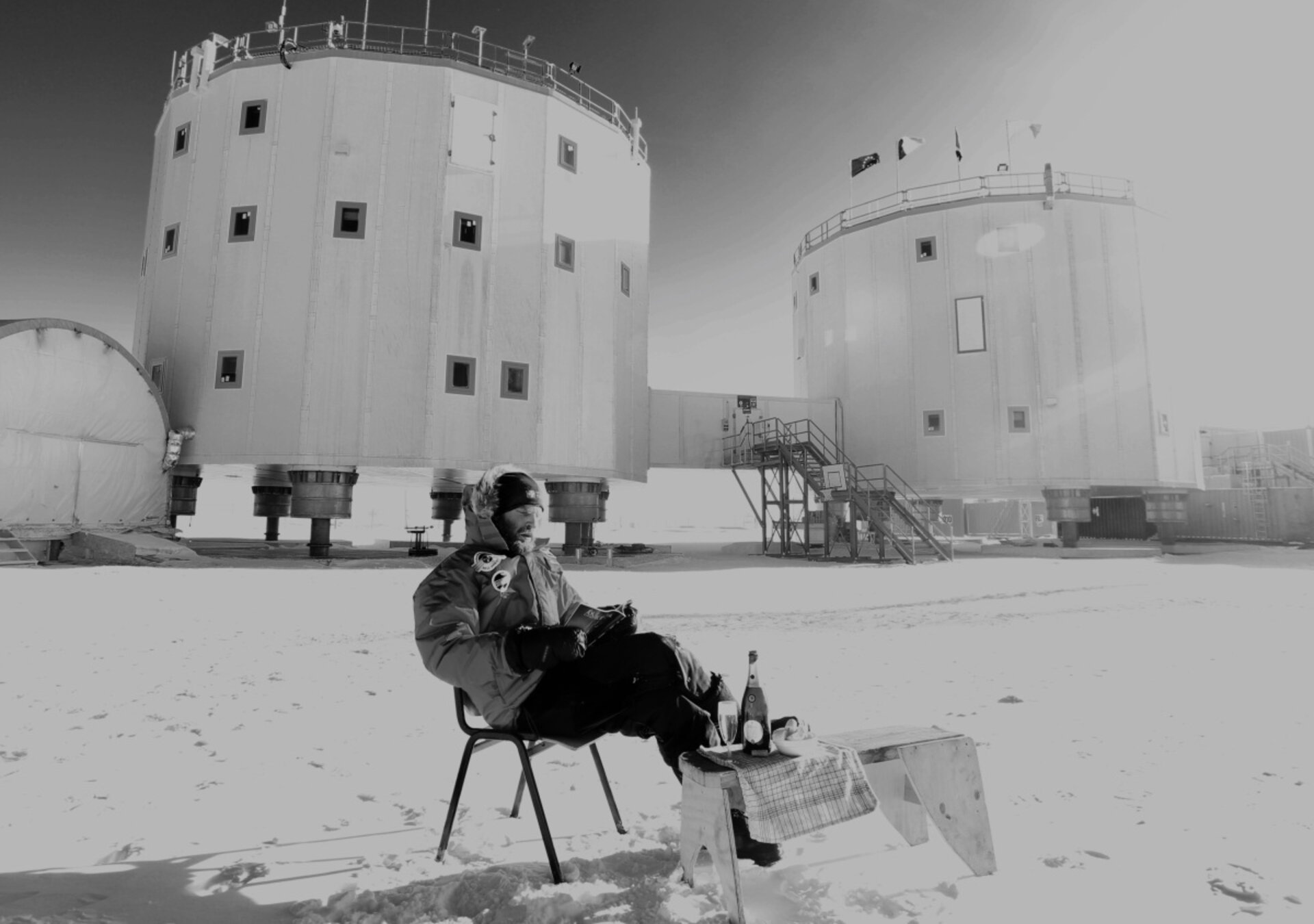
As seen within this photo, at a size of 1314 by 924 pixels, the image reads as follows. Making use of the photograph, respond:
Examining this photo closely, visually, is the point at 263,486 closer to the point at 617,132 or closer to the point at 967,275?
the point at 617,132

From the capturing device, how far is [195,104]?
16453 millimetres

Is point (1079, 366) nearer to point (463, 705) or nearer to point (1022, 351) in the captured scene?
point (1022, 351)

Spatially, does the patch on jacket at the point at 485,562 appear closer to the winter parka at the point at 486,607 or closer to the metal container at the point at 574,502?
the winter parka at the point at 486,607

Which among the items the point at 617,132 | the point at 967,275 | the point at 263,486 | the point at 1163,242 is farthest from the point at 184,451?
the point at 1163,242

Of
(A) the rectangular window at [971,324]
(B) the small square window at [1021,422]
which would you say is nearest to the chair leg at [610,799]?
(B) the small square window at [1021,422]

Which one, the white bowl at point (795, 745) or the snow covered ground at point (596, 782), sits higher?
the white bowl at point (795, 745)

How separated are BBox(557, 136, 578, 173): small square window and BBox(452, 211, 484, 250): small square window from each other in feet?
9.13

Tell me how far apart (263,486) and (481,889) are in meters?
18.7

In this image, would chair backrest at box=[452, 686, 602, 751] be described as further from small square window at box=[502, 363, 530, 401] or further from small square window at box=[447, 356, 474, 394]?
small square window at box=[502, 363, 530, 401]

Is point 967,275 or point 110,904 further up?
point 967,275

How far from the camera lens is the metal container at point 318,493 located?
15.0m

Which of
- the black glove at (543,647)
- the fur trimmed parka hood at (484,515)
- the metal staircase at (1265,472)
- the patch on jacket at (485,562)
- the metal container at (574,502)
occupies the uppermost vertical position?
the metal staircase at (1265,472)

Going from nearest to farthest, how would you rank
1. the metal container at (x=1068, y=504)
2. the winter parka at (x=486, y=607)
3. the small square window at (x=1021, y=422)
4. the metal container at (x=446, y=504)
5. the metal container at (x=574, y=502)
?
the winter parka at (x=486, y=607) → the metal container at (x=574, y=502) → the small square window at (x=1021, y=422) → the metal container at (x=1068, y=504) → the metal container at (x=446, y=504)

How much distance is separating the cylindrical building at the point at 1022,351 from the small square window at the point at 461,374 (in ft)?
44.6
